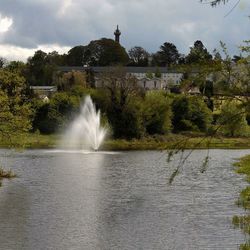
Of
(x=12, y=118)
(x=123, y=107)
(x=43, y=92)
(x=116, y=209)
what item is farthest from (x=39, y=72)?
(x=116, y=209)

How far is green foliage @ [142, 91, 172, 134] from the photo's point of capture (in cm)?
8035

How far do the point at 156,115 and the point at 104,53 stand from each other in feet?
340

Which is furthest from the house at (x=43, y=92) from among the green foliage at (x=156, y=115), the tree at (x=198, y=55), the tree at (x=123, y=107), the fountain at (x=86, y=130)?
the tree at (x=198, y=55)

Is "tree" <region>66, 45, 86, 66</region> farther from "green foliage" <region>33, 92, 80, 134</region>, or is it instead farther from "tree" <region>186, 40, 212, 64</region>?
"tree" <region>186, 40, 212, 64</region>

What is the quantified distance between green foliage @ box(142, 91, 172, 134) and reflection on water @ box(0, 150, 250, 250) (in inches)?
1339

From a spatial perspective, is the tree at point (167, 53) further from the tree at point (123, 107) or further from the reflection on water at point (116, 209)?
the reflection on water at point (116, 209)

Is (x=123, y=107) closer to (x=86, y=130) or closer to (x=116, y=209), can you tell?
(x=86, y=130)

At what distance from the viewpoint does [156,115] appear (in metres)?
81.1

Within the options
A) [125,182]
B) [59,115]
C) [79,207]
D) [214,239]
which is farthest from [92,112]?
[214,239]

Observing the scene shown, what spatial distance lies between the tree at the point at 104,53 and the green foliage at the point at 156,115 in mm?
92447

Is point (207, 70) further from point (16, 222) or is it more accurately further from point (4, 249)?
point (16, 222)

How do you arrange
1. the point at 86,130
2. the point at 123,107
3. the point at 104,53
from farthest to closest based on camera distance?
the point at 104,53, the point at 123,107, the point at 86,130

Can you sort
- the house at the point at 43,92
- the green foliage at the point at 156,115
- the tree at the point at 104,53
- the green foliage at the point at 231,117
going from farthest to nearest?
1. the tree at the point at 104,53
2. the house at the point at 43,92
3. the green foliage at the point at 156,115
4. the green foliage at the point at 231,117

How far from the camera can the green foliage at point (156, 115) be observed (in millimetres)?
80350
